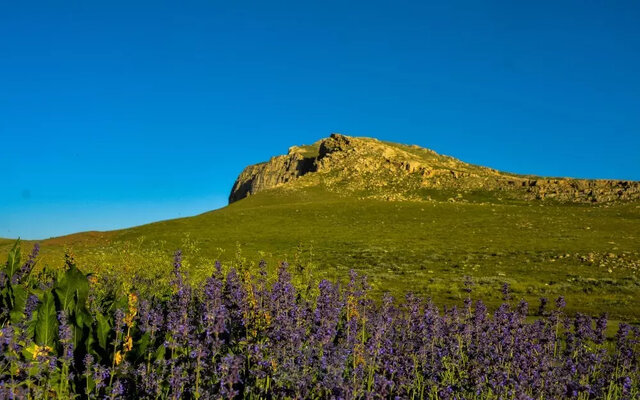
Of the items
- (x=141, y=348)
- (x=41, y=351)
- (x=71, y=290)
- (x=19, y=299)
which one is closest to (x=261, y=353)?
(x=141, y=348)

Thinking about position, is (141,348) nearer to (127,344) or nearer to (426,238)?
(127,344)

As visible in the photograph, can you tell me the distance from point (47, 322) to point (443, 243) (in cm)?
5052

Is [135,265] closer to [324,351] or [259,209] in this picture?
[324,351]

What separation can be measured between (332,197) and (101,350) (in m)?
92.0

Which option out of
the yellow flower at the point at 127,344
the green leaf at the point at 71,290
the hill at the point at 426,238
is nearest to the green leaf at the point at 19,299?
the green leaf at the point at 71,290

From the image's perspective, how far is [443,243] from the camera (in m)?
53.2

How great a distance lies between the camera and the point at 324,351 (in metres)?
6.09

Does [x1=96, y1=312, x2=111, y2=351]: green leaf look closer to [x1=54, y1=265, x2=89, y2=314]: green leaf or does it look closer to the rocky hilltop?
[x1=54, y1=265, x2=89, y2=314]: green leaf

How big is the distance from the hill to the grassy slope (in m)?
0.15

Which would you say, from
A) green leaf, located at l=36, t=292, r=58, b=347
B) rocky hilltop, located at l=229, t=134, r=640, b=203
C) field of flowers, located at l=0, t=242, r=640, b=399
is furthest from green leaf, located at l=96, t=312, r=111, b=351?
rocky hilltop, located at l=229, t=134, r=640, b=203

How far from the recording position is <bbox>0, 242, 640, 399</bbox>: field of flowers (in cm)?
452

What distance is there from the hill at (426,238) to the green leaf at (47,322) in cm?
497

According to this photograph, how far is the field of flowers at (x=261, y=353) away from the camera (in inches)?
178

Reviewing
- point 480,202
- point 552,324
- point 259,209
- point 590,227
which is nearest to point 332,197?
point 259,209
